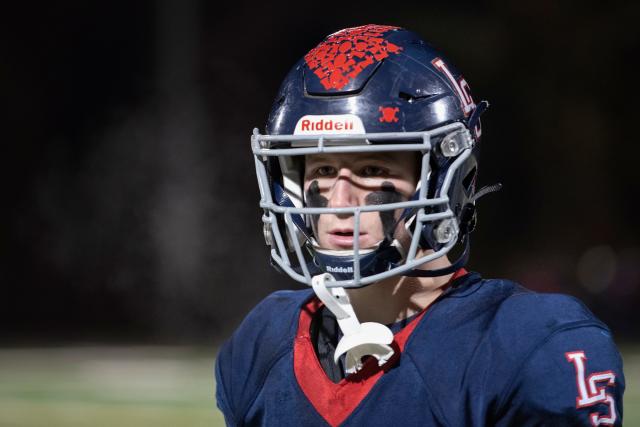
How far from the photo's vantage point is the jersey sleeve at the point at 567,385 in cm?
161

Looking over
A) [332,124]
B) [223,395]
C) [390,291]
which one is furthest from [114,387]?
[332,124]

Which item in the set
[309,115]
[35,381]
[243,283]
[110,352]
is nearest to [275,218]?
[309,115]

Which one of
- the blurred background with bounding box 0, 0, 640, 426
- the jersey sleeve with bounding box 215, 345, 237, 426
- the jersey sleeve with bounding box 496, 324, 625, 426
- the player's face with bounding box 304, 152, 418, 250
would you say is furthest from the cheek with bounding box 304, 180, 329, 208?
the blurred background with bounding box 0, 0, 640, 426

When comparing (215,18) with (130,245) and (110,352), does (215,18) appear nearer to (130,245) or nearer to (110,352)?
(130,245)

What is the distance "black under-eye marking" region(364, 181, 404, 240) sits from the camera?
6.02 ft

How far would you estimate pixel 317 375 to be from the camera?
1850 millimetres

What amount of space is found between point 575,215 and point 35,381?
3.21m

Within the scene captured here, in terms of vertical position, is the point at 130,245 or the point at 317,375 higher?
the point at 317,375

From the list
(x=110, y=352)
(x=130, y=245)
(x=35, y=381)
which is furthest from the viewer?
(x=130, y=245)

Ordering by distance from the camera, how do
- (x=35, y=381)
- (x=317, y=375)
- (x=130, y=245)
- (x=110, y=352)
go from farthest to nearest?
1. (x=130, y=245)
2. (x=110, y=352)
3. (x=35, y=381)
4. (x=317, y=375)

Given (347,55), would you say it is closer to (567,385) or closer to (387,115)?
(387,115)

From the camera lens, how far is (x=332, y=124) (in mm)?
1837

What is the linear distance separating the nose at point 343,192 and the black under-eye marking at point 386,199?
0.08ft

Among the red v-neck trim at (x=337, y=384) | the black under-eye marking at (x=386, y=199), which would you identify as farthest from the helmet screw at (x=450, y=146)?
the red v-neck trim at (x=337, y=384)
